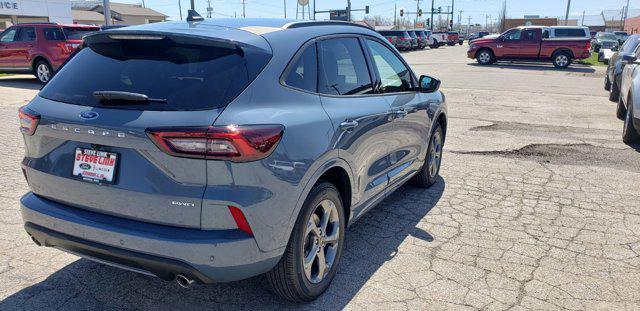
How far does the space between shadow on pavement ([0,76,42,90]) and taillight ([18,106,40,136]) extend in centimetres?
1277

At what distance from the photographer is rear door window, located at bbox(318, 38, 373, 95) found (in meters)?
3.32

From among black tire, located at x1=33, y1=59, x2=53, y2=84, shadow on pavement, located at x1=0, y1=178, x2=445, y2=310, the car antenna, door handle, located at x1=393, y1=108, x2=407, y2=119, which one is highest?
the car antenna

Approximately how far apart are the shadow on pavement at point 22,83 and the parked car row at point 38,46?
375 millimetres

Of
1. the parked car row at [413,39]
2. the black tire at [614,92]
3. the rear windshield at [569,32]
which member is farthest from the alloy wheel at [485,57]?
the black tire at [614,92]

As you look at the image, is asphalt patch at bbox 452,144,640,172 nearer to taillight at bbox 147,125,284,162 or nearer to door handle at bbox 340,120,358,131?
door handle at bbox 340,120,358,131

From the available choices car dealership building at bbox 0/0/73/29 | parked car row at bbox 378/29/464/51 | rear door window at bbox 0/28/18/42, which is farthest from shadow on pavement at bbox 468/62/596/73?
car dealership building at bbox 0/0/73/29

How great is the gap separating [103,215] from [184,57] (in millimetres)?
943

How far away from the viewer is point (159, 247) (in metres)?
2.46

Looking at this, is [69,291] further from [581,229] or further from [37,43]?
[37,43]

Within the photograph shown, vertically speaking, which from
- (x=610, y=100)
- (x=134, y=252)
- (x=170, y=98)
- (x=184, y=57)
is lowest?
(x=610, y=100)

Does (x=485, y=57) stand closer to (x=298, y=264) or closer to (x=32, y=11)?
(x=298, y=264)

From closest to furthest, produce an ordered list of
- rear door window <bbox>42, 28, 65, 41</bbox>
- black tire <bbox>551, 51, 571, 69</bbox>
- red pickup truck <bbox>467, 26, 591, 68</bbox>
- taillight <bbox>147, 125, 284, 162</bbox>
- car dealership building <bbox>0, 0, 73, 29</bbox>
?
taillight <bbox>147, 125, 284, 162</bbox> → rear door window <bbox>42, 28, 65, 41</bbox> → red pickup truck <bbox>467, 26, 591, 68</bbox> → black tire <bbox>551, 51, 571, 69</bbox> → car dealership building <bbox>0, 0, 73, 29</bbox>

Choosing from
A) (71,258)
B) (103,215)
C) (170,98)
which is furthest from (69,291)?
(170,98)

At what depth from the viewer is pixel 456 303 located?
3.15m
